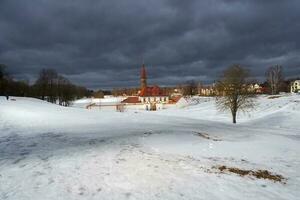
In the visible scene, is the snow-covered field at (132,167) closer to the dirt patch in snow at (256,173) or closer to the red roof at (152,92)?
the dirt patch in snow at (256,173)

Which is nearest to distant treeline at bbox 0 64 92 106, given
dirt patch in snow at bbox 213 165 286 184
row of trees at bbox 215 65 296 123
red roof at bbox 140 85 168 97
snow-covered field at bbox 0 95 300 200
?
red roof at bbox 140 85 168 97

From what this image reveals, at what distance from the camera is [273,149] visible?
1961cm

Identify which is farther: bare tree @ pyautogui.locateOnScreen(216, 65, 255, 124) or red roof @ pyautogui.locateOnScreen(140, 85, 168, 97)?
red roof @ pyautogui.locateOnScreen(140, 85, 168, 97)

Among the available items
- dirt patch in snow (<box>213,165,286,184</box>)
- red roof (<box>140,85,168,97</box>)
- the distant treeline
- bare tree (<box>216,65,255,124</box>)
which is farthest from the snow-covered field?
red roof (<box>140,85,168,97</box>)

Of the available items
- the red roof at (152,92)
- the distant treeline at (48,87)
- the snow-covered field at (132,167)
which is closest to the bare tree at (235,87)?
the snow-covered field at (132,167)

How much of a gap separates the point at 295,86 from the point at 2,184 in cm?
21255

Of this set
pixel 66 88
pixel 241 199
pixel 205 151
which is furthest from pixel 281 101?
pixel 66 88

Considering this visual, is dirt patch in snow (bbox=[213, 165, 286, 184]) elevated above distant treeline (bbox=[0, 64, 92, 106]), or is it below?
below

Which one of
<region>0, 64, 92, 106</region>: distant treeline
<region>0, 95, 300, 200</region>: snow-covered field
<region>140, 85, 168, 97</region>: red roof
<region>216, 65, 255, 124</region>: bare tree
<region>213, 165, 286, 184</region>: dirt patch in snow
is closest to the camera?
<region>0, 95, 300, 200</region>: snow-covered field

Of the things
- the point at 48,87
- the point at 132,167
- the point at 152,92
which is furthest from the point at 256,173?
the point at 152,92

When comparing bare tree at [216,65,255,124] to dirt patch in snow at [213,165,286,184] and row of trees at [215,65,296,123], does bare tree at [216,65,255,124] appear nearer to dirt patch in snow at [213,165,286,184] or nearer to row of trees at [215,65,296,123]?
row of trees at [215,65,296,123]

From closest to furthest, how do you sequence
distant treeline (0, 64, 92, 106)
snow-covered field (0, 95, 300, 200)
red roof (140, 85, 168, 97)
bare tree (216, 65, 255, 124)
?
snow-covered field (0, 95, 300, 200) → bare tree (216, 65, 255, 124) → distant treeline (0, 64, 92, 106) → red roof (140, 85, 168, 97)

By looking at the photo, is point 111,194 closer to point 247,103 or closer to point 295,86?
point 247,103

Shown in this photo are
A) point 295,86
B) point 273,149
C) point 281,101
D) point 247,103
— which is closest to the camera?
point 273,149
